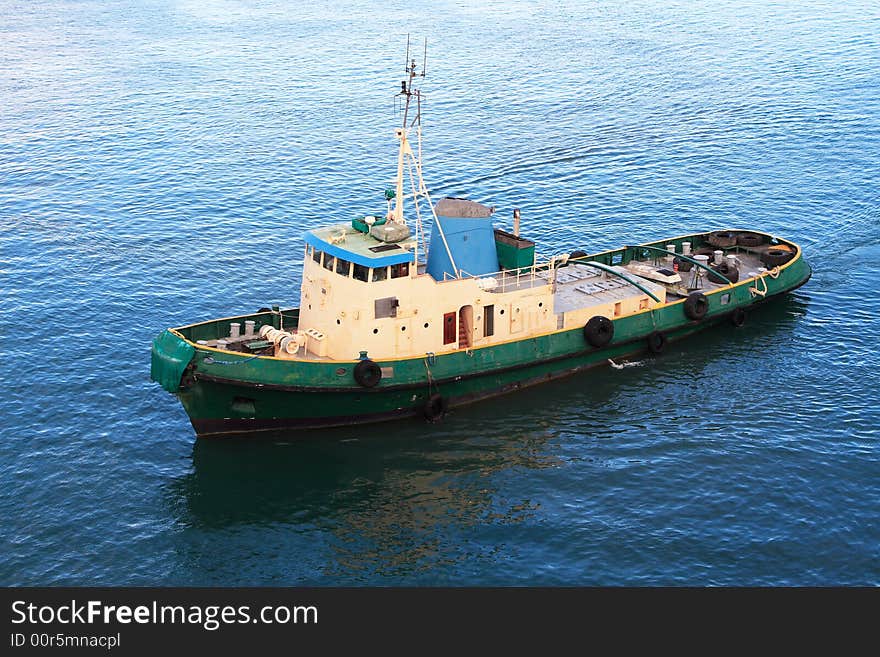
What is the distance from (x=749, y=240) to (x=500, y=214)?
1323cm

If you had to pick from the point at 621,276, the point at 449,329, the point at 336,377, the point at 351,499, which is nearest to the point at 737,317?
the point at 621,276

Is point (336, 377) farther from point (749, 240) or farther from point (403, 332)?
point (749, 240)

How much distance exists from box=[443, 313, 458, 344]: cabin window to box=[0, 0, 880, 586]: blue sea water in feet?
8.95

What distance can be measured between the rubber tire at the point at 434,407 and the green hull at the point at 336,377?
58 mm

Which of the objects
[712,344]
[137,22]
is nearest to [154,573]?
[712,344]

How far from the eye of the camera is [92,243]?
54.8 metres

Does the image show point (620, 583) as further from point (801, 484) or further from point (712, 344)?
point (712, 344)

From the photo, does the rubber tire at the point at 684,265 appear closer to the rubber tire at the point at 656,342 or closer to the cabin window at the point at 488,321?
the rubber tire at the point at 656,342

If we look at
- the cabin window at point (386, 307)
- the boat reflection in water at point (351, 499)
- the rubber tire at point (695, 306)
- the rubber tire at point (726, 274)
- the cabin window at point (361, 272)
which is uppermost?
the cabin window at point (361, 272)

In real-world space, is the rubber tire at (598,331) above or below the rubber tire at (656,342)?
above

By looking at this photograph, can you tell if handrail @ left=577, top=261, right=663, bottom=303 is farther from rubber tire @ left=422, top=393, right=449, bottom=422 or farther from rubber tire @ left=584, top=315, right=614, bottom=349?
rubber tire @ left=422, top=393, right=449, bottom=422

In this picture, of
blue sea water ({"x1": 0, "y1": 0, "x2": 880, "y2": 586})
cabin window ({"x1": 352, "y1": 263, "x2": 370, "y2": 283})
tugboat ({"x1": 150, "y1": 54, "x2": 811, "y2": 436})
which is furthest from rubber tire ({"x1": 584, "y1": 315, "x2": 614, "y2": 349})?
cabin window ({"x1": 352, "y1": 263, "x2": 370, "y2": 283})

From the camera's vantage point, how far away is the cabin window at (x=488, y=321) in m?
40.2

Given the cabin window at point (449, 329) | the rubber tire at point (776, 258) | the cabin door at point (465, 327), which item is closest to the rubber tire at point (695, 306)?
the rubber tire at point (776, 258)
